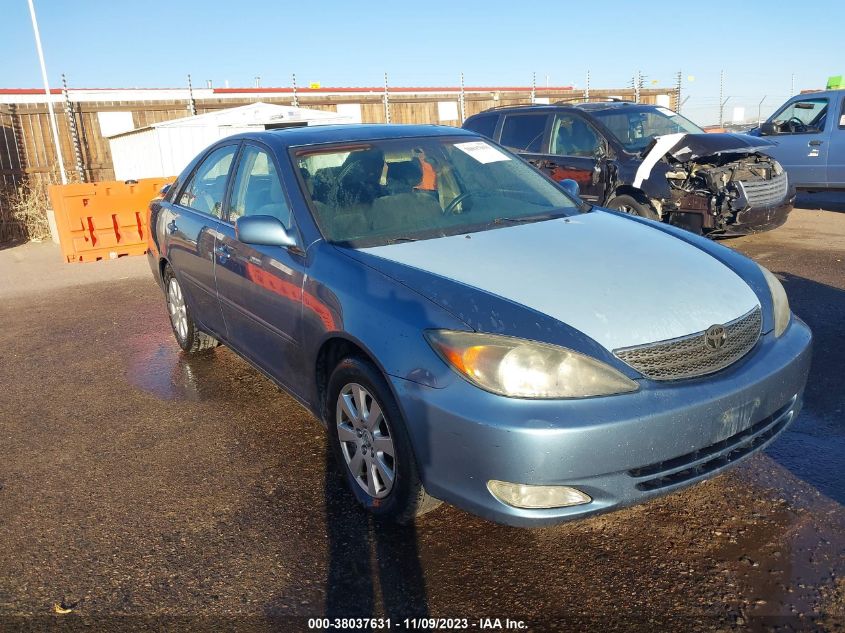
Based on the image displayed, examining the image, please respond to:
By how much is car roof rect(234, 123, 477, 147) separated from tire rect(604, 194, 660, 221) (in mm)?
4023

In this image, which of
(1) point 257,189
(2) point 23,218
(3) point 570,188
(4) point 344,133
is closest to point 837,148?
(3) point 570,188

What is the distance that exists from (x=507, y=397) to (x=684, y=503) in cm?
123

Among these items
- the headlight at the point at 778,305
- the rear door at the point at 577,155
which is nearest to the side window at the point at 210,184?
the headlight at the point at 778,305

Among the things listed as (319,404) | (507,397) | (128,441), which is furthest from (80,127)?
(507,397)

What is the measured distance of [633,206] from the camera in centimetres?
799

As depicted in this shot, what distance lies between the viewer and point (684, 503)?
3.13 meters

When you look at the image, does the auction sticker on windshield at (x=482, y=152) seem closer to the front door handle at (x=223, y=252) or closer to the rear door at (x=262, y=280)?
the rear door at (x=262, y=280)

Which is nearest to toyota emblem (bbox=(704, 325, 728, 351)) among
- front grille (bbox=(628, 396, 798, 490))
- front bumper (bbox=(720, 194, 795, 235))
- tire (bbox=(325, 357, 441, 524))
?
front grille (bbox=(628, 396, 798, 490))

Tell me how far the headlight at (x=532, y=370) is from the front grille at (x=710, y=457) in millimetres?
316

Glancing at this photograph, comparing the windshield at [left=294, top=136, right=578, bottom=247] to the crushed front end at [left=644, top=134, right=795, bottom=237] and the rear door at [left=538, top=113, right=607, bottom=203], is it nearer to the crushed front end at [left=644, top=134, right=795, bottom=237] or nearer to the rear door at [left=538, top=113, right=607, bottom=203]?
the rear door at [left=538, top=113, right=607, bottom=203]

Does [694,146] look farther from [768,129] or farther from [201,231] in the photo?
[201,231]

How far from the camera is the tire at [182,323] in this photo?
5312mm

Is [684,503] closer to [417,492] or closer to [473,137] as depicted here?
[417,492]

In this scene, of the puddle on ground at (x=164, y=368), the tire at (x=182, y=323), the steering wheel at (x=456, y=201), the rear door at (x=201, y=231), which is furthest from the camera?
the tire at (x=182, y=323)
